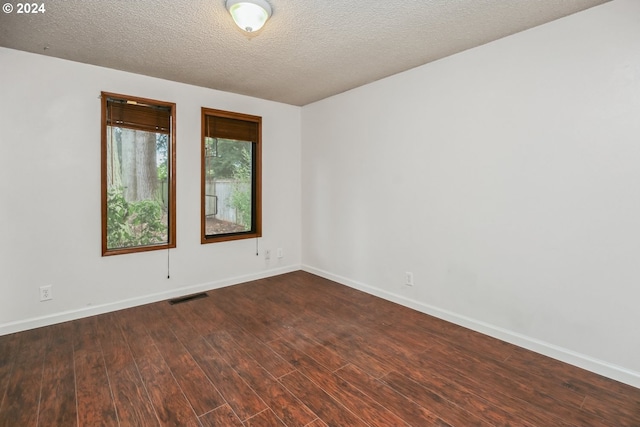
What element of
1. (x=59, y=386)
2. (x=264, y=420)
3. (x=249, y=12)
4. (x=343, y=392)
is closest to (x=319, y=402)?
(x=343, y=392)

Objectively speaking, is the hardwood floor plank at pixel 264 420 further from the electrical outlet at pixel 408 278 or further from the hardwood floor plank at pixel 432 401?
the electrical outlet at pixel 408 278

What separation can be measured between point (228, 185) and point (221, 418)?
9.77ft

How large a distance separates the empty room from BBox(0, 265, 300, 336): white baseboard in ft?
0.07

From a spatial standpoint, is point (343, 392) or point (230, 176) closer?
point (343, 392)

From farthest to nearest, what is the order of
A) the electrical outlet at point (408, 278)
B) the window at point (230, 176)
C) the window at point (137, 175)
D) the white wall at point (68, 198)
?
the window at point (230, 176) < the electrical outlet at point (408, 278) < the window at point (137, 175) < the white wall at point (68, 198)

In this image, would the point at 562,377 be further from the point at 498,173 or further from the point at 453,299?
the point at 498,173

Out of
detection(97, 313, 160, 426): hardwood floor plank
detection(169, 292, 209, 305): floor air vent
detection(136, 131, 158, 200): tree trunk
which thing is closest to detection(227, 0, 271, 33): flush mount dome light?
detection(136, 131, 158, 200): tree trunk

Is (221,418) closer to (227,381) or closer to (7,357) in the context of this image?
(227,381)

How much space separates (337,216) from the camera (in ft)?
13.9

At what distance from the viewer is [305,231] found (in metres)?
4.81

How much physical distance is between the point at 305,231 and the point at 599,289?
3.41 meters

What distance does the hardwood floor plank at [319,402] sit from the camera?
175 cm

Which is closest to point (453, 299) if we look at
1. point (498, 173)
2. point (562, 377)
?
point (562, 377)

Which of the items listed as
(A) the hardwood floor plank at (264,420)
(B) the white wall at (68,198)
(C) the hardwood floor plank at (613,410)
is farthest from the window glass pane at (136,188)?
(C) the hardwood floor plank at (613,410)
